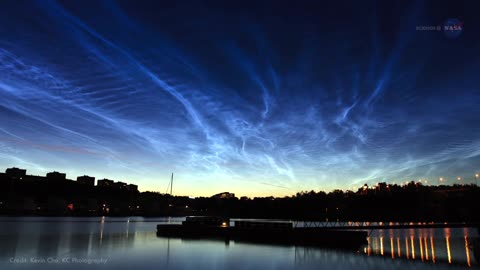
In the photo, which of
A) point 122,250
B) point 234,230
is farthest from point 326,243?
point 122,250

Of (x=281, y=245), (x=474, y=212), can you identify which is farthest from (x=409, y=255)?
(x=474, y=212)

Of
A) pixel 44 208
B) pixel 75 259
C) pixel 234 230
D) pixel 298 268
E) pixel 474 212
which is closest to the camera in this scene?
pixel 298 268

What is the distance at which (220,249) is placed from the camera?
138ft

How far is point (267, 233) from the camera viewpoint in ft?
171

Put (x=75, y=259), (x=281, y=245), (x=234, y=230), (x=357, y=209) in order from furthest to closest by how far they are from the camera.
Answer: (x=357, y=209) < (x=234, y=230) < (x=281, y=245) < (x=75, y=259)

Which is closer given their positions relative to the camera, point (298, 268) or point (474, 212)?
point (298, 268)

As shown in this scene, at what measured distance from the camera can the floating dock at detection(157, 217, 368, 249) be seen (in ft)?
157

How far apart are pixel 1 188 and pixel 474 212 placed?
259 m

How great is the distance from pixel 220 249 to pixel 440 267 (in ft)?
82.3

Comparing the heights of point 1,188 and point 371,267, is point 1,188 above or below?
above

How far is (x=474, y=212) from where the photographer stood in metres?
135

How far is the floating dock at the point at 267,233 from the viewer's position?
47.7m

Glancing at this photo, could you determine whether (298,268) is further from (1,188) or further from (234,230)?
(1,188)

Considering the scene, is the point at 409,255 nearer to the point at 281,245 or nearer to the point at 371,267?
the point at 371,267
